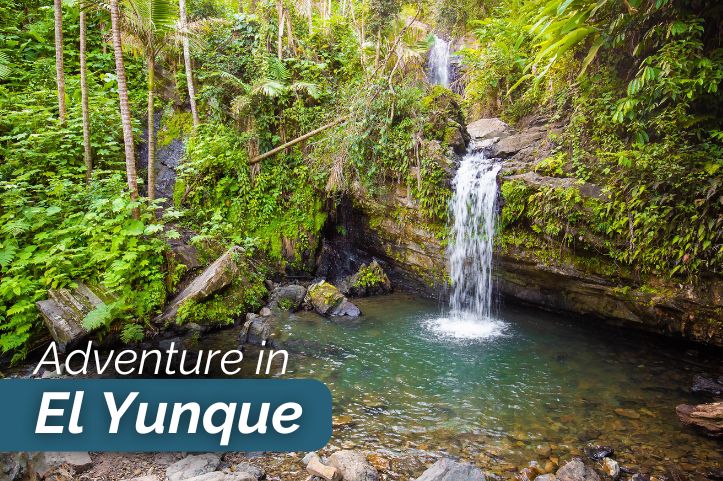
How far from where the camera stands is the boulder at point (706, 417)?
459 cm

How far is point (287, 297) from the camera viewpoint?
30.5 ft

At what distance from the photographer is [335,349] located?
23.7ft

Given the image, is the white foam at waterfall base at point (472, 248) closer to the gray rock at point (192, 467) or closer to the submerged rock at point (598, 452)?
the submerged rock at point (598, 452)

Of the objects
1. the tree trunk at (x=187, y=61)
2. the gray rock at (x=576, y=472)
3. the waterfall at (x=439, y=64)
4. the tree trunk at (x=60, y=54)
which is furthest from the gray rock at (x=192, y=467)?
the waterfall at (x=439, y=64)

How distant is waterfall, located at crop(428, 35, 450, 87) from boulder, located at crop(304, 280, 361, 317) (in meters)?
10.5

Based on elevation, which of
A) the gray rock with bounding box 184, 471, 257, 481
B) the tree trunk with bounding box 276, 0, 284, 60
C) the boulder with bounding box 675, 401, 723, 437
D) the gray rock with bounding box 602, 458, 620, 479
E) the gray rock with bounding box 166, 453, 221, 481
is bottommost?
the gray rock with bounding box 166, 453, 221, 481

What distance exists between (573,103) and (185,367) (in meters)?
9.62

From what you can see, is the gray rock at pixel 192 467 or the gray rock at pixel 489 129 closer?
the gray rock at pixel 192 467

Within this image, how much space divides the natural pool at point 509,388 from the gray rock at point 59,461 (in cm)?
273

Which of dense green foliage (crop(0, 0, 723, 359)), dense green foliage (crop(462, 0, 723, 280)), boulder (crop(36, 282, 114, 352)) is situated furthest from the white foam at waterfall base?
boulder (crop(36, 282, 114, 352))

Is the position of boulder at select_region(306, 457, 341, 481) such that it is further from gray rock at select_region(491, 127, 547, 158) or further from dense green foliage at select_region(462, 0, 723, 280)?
gray rock at select_region(491, 127, 547, 158)

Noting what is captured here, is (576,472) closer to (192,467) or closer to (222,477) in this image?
(222,477)

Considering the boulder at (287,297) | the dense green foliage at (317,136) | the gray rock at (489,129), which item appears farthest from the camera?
the gray rock at (489,129)

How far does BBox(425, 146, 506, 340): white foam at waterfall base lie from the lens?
28.4 feet
